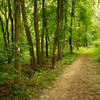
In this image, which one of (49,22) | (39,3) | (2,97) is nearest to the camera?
(2,97)

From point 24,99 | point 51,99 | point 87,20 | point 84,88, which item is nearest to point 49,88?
point 51,99

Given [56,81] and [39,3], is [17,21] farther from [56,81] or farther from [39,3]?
[39,3]

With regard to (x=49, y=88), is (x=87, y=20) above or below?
above

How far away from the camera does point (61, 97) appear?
4137mm

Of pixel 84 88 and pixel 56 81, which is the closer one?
pixel 84 88

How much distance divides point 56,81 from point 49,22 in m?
7.94

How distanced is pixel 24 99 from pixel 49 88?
155cm

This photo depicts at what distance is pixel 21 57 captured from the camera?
368 centimetres

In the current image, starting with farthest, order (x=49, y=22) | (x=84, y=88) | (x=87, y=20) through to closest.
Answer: (x=87, y=20), (x=49, y=22), (x=84, y=88)

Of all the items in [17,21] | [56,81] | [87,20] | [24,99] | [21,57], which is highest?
[87,20]

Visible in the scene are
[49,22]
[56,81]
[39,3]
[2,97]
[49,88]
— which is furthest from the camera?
A: [49,22]

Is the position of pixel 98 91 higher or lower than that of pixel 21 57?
lower

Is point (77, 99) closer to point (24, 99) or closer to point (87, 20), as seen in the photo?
point (24, 99)

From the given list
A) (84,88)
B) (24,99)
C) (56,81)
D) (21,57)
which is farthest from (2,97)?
(84,88)
